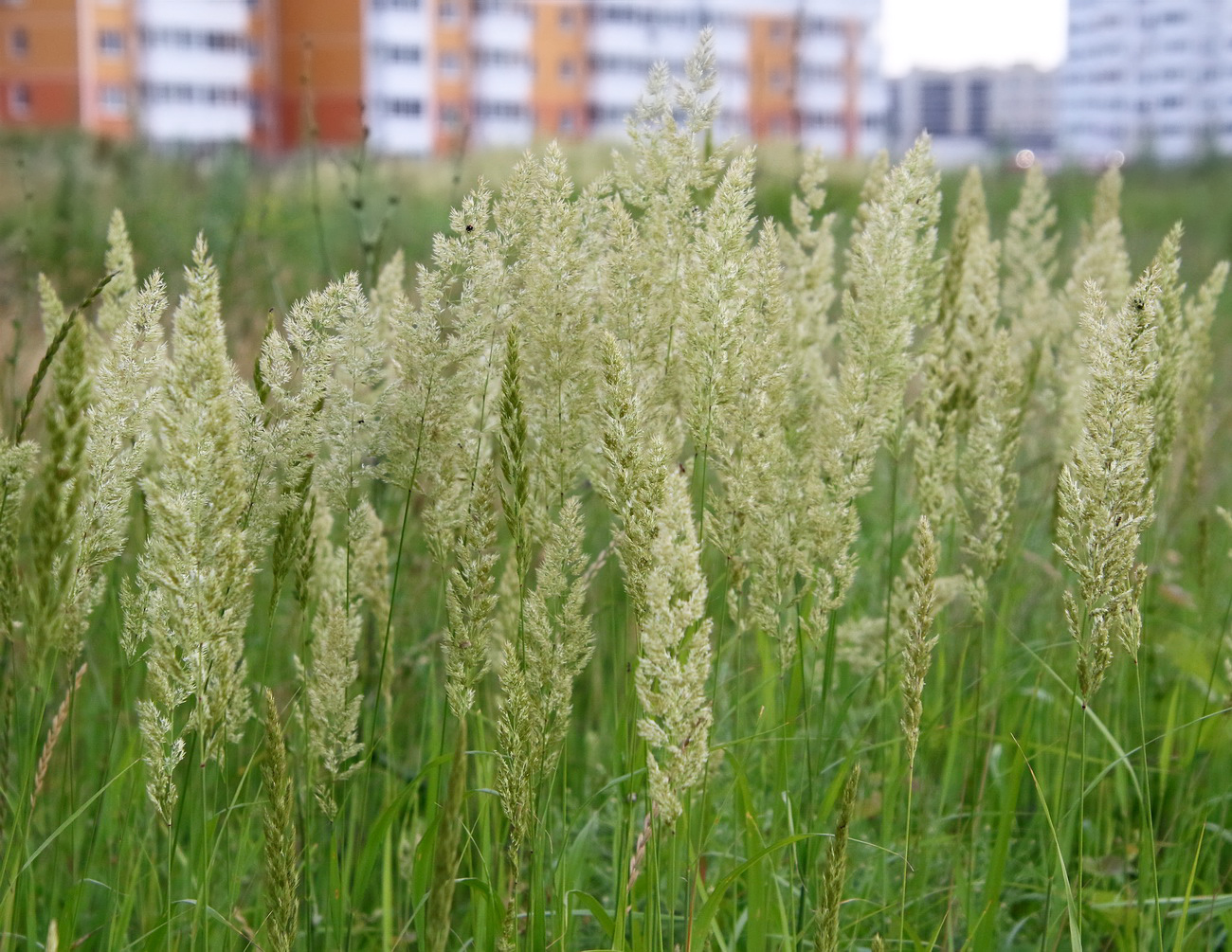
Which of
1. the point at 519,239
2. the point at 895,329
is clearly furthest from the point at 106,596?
the point at 895,329

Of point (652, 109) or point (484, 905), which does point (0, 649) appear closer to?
point (484, 905)

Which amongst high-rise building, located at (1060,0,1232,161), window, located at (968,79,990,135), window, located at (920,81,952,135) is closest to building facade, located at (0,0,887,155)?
high-rise building, located at (1060,0,1232,161)

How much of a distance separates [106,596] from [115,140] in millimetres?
12370

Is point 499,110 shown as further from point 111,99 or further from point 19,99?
point 19,99

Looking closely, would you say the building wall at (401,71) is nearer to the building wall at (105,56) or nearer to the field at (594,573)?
the building wall at (105,56)

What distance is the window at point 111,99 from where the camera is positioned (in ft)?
170

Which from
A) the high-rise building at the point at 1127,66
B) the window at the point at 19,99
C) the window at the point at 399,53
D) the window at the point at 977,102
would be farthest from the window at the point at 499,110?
the window at the point at 977,102

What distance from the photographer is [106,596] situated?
2736mm

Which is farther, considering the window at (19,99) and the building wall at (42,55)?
the window at (19,99)

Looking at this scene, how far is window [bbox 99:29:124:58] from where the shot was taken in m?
51.2

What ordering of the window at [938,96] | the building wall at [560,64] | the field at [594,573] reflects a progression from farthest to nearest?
the window at [938,96] → the building wall at [560,64] → the field at [594,573]

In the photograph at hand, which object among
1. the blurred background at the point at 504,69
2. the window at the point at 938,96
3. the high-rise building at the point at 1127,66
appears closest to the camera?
the blurred background at the point at 504,69

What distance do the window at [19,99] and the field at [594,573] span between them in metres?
55.6

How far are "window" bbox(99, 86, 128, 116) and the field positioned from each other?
55347 millimetres
